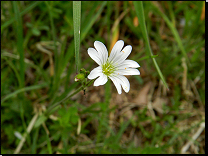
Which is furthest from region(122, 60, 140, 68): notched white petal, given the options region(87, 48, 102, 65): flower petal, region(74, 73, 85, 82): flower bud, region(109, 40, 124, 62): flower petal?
region(74, 73, 85, 82): flower bud

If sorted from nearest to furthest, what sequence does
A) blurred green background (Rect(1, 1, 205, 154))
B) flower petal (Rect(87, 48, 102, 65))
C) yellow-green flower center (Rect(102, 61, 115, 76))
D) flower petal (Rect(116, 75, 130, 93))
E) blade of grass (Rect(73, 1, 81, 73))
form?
blade of grass (Rect(73, 1, 81, 73)) < flower petal (Rect(87, 48, 102, 65)) < flower petal (Rect(116, 75, 130, 93)) < yellow-green flower center (Rect(102, 61, 115, 76)) < blurred green background (Rect(1, 1, 205, 154))

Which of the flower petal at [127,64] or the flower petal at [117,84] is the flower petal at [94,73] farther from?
the flower petal at [127,64]

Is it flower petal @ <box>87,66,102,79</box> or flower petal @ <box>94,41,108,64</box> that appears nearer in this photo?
flower petal @ <box>87,66,102,79</box>

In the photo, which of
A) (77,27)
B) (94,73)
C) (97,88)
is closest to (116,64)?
(94,73)

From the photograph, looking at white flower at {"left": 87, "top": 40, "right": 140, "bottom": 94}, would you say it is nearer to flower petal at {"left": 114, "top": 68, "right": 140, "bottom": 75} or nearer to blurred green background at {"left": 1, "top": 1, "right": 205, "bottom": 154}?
flower petal at {"left": 114, "top": 68, "right": 140, "bottom": 75}

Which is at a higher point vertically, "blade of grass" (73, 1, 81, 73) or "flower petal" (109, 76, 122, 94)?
"blade of grass" (73, 1, 81, 73)

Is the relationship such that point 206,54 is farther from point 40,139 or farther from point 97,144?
point 40,139

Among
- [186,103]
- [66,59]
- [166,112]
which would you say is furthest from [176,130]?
[66,59]
